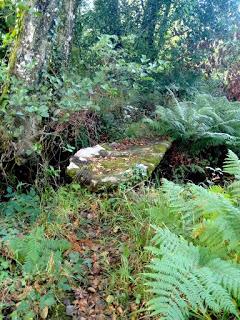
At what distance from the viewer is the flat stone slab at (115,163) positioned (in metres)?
3.77

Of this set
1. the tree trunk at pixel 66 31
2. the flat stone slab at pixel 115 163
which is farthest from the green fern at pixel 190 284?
the tree trunk at pixel 66 31

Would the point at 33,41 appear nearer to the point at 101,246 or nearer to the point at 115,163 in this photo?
the point at 115,163

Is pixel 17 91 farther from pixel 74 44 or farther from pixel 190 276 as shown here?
pixel 74 44

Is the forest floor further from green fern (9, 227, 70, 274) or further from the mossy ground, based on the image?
green fern (9, 227, 70, 274)

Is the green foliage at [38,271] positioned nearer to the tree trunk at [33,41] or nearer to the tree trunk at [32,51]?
the tree trunk at [32,51]

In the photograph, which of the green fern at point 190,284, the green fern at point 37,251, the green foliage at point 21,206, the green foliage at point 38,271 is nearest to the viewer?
the green fern at point 190,284

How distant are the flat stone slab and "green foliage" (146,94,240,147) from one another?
0.23 metres

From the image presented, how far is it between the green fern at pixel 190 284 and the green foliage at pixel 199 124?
2851mm

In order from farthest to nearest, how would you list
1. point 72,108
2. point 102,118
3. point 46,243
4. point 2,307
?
point 102,118, point 72,108, point 46,243, point 2,307

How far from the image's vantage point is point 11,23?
484 centimetres

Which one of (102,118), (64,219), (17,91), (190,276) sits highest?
(17,91)

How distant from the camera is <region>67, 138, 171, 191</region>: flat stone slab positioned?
3771 mm

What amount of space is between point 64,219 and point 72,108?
1.35 metres

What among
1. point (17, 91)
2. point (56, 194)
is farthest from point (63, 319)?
point (17, 91)
